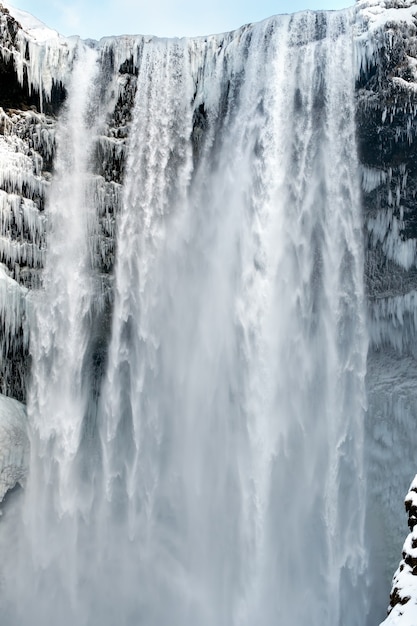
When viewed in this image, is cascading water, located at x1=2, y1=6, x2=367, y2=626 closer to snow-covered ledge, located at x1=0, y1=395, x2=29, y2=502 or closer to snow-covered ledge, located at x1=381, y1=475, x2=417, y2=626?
snow-covered ledge, located at x1=0, y1=395, x2=29, y2=502

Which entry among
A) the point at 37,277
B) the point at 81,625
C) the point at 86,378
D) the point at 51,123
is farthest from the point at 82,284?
the point at 81,625

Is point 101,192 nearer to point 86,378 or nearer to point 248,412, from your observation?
point 86,378

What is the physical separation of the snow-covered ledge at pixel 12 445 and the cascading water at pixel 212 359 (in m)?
0.34

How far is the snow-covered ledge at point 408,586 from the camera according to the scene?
6367 millimetres

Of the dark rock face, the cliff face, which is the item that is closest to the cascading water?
the cliff face

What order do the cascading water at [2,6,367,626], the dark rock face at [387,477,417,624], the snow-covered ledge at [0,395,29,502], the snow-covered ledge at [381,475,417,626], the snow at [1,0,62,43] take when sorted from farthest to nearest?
the snow at [1,0,62,43] < the snow-covered ledge at [0,395,29,502] < the cascading water at [2,6,367,626] < the dark rock face at [387,477,417,624] < the snow-covered ledge at [381,475,417,626]

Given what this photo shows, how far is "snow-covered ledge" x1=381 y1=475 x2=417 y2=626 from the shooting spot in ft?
20.9

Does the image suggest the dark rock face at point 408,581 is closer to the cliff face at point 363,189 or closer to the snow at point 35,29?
the cliff face at point 363,189

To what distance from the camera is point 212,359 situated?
1577 centimetres

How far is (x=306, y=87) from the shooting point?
51.0 ft

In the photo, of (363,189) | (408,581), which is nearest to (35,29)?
(363,189)

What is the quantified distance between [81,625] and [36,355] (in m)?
6.11

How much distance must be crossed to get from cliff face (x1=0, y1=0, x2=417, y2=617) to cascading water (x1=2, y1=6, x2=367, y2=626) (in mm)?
338

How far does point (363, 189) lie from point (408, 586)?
10710mm
